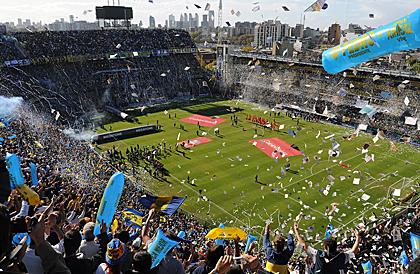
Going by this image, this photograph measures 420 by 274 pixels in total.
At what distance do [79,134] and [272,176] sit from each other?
21623mm

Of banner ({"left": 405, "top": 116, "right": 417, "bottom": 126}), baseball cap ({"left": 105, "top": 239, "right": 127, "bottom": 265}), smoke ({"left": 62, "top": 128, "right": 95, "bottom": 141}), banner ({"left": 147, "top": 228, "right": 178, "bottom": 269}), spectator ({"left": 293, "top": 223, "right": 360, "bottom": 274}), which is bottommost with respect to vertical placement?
smoke ({"left": 62, "top": 128, "right": 95, "bottom": 141})

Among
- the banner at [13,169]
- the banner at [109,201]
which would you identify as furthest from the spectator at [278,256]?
the banner at [13,169]

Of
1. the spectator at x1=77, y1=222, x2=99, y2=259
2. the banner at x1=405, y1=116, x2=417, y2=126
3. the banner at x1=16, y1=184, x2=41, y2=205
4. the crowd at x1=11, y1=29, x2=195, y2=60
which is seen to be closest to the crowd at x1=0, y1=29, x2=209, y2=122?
the crowd at x1=11, y1=29, x2=195, y2=60

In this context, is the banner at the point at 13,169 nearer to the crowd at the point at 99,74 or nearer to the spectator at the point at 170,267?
the spectator at the point at 170,267

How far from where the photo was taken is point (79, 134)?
3581 cm

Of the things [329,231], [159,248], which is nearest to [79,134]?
[329,231]

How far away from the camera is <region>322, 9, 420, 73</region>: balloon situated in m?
7.48

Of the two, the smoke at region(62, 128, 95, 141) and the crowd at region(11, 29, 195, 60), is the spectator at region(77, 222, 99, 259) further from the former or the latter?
the crowd at region(11, 29, 195, 60)

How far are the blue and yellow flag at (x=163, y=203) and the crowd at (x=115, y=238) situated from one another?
3.31 ft

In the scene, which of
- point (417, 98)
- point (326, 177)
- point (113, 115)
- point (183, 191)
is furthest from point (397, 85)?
point (113, 115)

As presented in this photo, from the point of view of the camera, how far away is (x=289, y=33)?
158750 millimetres

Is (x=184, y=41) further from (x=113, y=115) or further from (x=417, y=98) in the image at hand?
(x=417, y=98)

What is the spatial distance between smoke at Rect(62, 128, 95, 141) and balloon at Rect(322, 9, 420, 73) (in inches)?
1174

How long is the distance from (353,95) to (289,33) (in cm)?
12284
